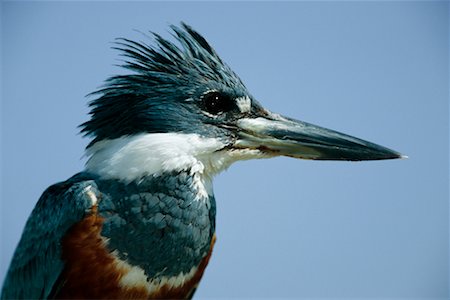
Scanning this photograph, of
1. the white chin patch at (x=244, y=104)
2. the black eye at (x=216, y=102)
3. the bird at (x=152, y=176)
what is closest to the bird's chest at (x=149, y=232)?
the bird at (x=152, y=176)

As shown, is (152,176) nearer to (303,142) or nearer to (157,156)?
(157,156)

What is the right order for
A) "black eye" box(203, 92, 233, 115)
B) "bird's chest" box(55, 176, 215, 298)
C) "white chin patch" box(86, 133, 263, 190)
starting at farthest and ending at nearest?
1. "black eye" box(203, 92, 233, 115)
2. "white chin patch" box(86, 133, 263, 190)
3. "bird's chest" box(55, 176, 215, 298)

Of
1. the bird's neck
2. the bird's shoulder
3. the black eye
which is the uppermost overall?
the black eye

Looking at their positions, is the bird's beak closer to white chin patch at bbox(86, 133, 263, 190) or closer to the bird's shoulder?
white chin patch at bbox(86, 133, 263, 190)

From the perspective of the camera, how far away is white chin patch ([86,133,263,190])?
107 inches

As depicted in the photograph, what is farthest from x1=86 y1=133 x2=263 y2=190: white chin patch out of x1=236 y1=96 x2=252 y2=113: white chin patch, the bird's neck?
x1=236 y1=96 x2=252 y2=113: white chin patch

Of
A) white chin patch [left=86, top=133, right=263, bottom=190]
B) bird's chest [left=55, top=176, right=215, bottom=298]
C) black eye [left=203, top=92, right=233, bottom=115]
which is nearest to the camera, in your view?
bird's chest [left=55, top=176, right=215, bottom=298]

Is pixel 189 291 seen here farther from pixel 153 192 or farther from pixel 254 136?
pixel 254 136

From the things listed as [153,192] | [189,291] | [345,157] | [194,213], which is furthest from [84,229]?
[345,157]

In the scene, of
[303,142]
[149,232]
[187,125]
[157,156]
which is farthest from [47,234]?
[303,142]

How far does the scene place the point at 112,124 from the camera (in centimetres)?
286

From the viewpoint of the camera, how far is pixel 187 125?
2.78 m

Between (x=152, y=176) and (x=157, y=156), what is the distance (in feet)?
0.35

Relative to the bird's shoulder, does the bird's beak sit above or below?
above
